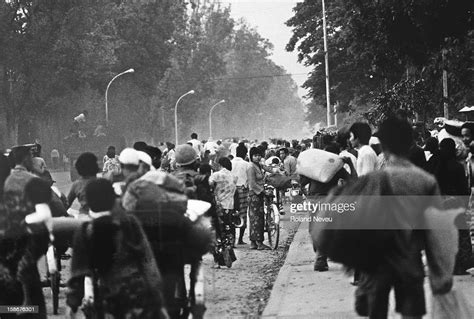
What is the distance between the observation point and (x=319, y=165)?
12977 millimetres

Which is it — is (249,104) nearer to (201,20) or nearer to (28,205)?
(201,20)

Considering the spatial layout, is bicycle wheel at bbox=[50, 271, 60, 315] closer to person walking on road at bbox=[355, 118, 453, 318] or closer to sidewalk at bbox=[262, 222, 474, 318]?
sidewalk at bbox=[262, 222, 474, 318]

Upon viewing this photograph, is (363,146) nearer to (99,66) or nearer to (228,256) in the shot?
(228,256)

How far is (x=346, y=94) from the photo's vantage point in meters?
60.9

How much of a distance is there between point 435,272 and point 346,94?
5457cm

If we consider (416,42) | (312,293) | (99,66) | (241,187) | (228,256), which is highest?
(99,66)

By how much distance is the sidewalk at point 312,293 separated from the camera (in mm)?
10508

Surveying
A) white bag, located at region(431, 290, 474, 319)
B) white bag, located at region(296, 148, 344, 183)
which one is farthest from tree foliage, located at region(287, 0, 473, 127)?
white bag, located at region(431, 290, 474, 319)

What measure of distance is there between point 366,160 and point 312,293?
1638 mm

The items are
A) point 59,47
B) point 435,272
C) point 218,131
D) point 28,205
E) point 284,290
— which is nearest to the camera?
point 435,272

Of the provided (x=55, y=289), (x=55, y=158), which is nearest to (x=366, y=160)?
(x=55, y=289)

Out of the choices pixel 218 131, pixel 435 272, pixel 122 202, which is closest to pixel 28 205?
pixel 122 202

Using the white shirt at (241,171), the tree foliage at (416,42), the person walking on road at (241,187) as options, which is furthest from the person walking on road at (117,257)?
the tree foliage at (416,42)

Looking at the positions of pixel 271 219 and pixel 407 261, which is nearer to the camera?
pixel 407 261
